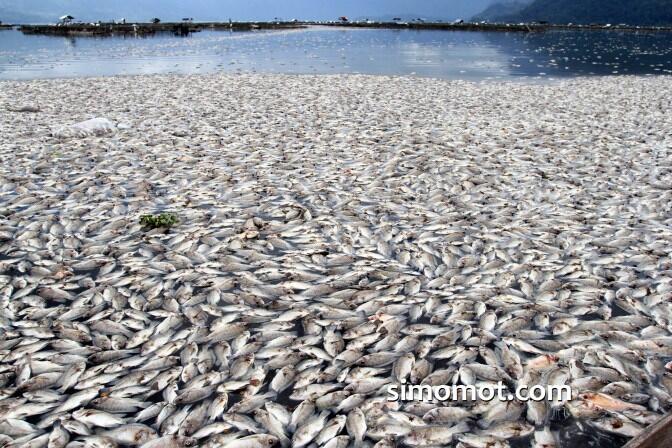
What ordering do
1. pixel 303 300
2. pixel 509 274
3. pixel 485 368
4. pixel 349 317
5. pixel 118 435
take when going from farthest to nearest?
1. pixel 509 274
2. pixel 303 300
3. pixel 349 317
4. pixel 485 368
5. pixel 118 435

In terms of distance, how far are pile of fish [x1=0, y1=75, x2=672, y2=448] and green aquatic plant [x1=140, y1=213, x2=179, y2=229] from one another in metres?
0.16

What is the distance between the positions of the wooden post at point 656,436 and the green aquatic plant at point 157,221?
6242 millimetres

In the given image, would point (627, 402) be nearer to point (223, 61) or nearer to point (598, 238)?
point (598, 238)

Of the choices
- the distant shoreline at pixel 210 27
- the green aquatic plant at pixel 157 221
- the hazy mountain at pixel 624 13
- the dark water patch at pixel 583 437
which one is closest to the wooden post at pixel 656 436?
the dark water patch at pixel 583 437

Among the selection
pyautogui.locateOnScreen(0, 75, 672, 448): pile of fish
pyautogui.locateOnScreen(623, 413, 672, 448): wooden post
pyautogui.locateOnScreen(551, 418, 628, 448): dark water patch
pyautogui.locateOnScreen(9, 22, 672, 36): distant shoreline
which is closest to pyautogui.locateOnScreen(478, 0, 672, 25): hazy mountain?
pyautogui.locateOnScreen(9, 22, 672, 36): distant shoreline

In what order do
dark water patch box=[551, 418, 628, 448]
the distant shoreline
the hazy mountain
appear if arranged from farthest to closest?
the hazy mountain < the distant shoreline < dark water patch box=[551, 418, 628, 448]

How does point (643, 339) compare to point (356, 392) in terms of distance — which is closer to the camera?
point (356, 392)

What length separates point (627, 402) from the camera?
402 cm

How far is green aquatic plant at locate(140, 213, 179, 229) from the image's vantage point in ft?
23.2

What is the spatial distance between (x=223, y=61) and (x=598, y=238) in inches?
1341

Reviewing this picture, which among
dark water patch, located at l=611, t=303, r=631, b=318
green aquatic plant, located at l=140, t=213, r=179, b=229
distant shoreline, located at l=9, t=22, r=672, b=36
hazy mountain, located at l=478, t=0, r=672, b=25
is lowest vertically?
dark water patch, located at l=611, t=303, r=631, b=318

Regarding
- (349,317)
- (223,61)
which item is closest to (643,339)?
(349,317)

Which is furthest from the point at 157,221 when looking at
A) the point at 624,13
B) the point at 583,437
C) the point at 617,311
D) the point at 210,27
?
the point at 624,13

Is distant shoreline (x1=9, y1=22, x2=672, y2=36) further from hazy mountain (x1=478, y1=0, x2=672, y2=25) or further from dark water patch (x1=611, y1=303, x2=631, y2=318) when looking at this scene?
hazy mountain (x1=478, y1=0, x2=672, y2=25)
